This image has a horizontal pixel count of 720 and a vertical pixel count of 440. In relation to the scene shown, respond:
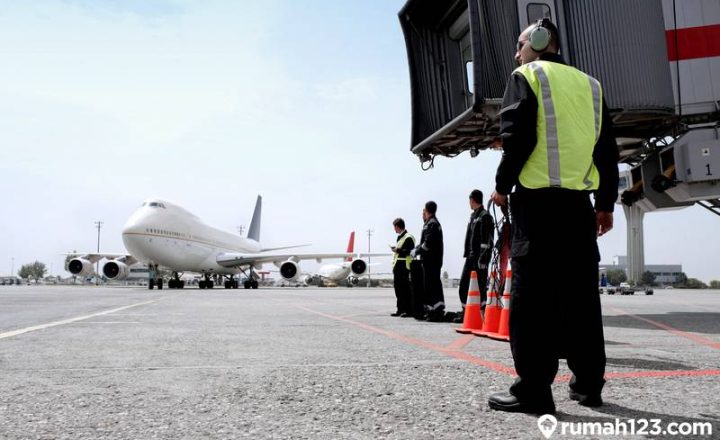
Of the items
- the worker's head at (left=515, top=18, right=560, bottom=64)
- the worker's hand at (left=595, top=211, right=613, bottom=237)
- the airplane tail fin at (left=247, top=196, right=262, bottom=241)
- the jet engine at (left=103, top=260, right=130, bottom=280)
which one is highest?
the airplane tail fin at (left=247, top=196, right=262, bottom=241)

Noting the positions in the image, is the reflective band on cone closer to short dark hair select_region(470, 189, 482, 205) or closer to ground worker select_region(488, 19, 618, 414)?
short dark hair select_region(470, 189, 482, 205)

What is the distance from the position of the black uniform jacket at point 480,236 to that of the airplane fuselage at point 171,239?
924 inches

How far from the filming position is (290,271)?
3300cm

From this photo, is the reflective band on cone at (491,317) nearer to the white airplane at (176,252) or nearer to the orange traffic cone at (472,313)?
the orange traffic cone at (472,313)

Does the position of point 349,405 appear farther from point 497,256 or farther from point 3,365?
point 497,256

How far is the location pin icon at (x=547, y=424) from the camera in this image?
6.94 ft

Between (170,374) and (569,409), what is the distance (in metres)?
2.10

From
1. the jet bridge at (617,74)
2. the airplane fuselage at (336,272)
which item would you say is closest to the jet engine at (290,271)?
the jet bridge at (617,74)

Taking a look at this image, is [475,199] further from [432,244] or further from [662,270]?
[662,270]

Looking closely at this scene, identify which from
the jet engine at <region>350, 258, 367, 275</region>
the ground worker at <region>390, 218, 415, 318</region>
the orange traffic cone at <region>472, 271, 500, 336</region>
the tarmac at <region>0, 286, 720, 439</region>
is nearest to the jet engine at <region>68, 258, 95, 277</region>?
the jet engine at <region>350, 258, 367, 275</region>

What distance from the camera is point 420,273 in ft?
28.5

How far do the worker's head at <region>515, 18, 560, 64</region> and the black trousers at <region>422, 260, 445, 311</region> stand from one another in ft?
16.9

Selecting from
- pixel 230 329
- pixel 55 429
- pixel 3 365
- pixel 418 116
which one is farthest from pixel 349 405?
pixel 418 116

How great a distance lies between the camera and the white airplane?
28.0 meters
